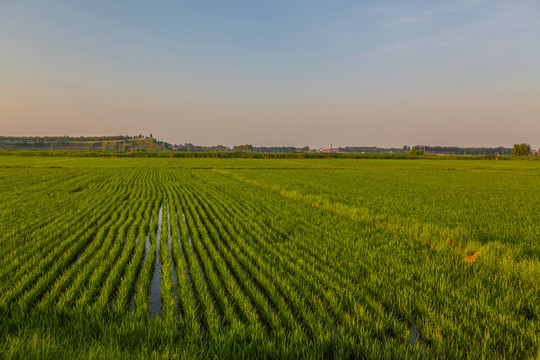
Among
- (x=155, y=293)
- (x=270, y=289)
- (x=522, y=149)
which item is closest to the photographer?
(x=270, y=289)

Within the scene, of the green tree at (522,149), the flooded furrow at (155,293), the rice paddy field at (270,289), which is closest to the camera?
the rice paddy field at (270,289)

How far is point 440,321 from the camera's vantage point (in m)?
3.48

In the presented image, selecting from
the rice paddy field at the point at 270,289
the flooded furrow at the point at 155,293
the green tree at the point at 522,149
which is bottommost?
the flooded furrow at the point at 155,293

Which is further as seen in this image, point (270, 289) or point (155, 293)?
point (155, 293)

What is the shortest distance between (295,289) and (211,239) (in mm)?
3647

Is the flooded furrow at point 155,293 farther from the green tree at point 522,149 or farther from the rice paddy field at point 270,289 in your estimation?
the green tree at point 522,149

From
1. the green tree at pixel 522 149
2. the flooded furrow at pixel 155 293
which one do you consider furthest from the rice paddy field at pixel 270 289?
the green tree at pixel 522 149

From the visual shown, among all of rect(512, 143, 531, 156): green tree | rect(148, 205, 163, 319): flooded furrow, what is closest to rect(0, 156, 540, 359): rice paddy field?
rect(148, 205, 163, 319): flooded furrow

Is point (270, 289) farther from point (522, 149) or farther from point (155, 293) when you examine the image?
point (522, 149)

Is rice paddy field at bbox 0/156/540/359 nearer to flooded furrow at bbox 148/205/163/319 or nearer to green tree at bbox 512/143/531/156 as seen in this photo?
flooded furrow at bbox 148/205/163/319

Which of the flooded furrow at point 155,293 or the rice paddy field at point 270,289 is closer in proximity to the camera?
the rice paddy field at point 270,289

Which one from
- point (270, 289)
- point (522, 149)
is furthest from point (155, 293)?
point (522, 149)

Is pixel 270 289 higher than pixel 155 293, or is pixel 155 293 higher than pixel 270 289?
pixel 270 289

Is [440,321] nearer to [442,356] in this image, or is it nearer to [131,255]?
[442,356]
